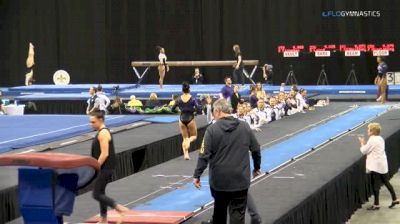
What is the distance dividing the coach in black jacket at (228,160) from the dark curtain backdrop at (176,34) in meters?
22.8

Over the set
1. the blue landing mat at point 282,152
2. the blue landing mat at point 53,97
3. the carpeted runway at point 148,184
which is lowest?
the carpeted runway at point 148,184

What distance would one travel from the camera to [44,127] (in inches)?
709

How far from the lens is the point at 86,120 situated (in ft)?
63.8

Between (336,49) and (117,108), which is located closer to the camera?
(117,108)

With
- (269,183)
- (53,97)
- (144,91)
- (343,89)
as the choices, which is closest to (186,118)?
(269,183)

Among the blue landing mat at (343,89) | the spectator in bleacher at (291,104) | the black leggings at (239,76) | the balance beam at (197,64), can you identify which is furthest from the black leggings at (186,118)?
the blue landing mat at (343,89)

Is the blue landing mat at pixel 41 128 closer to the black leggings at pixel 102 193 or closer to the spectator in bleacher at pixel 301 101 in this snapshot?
the spectator in bleacher at pixel 301 101

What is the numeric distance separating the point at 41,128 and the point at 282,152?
20.0ft

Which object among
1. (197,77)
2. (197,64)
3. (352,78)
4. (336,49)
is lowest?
(352,78)

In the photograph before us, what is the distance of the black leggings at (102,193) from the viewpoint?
27.8 feet

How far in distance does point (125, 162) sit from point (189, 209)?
5.60 metres

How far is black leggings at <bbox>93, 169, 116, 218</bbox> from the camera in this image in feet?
27.8

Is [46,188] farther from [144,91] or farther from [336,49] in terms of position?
[336,49]

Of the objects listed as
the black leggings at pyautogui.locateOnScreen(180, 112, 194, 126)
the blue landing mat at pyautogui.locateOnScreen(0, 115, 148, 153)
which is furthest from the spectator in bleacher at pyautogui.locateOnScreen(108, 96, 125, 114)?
the black leggings at pyautogui.locateOnScreen(180, 112, 194, 126)
